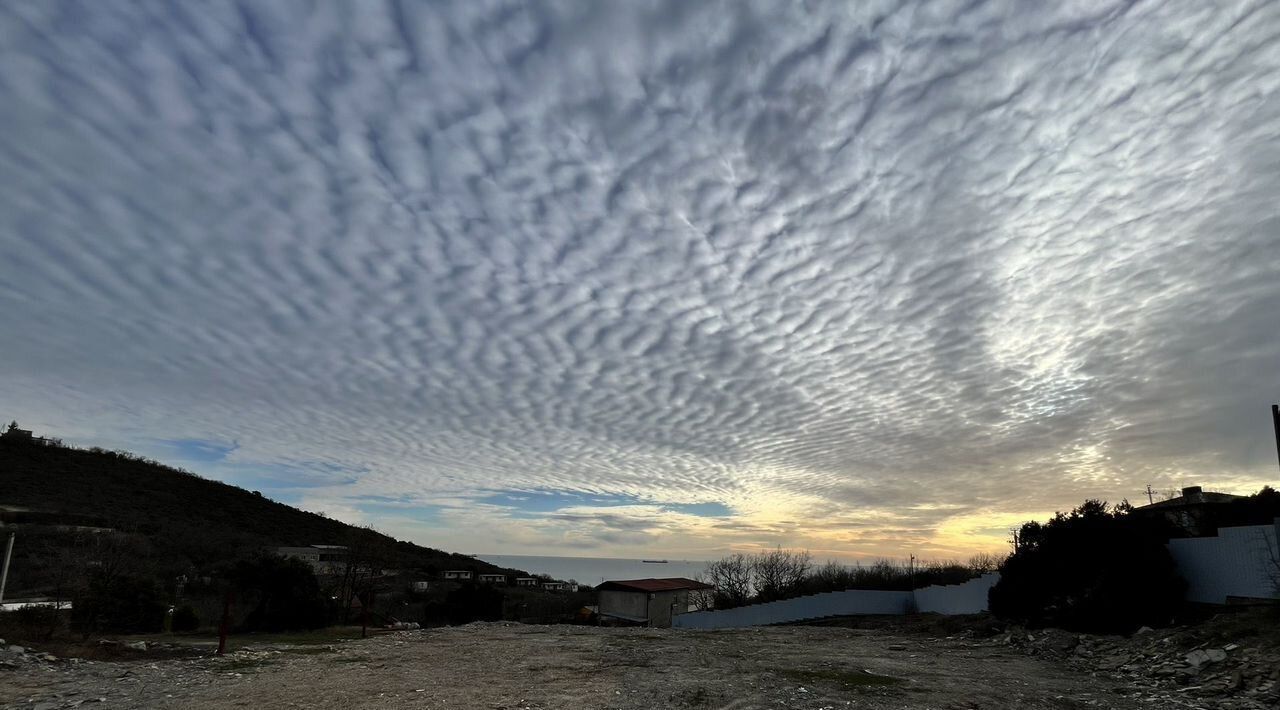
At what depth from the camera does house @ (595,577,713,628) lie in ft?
166

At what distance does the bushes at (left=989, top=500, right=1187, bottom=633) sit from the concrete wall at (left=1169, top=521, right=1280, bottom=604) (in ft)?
1.60

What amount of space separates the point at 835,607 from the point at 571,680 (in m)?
33.7

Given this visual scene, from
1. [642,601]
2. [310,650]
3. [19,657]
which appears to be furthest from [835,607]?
[19,657]

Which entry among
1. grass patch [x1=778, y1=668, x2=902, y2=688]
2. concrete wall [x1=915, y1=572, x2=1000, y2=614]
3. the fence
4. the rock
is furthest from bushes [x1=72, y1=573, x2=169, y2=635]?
concrete wall [x1=915, y1=572, x2=1000, y2=614]

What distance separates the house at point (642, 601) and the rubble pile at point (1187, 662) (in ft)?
109

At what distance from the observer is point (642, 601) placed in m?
50.9

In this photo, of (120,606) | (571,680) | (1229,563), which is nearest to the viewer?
(571,680)

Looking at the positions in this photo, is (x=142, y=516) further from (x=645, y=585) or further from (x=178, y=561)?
(x=645, y=585)

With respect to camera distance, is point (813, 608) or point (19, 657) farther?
point (813, 608)

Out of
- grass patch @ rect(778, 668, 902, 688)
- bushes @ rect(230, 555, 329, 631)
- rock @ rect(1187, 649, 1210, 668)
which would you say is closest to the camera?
rock @ rect(1187, 649, 1210, 668)

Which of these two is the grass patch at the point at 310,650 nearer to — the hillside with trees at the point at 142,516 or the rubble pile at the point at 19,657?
the rubble pile at the point at 19,657

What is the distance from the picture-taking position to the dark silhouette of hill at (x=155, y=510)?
51969mm

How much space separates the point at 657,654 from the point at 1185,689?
12.8m

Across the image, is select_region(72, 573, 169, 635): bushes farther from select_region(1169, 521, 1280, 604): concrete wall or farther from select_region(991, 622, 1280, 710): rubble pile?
select_region(1169, 521, 1280, 604): concrete wall
